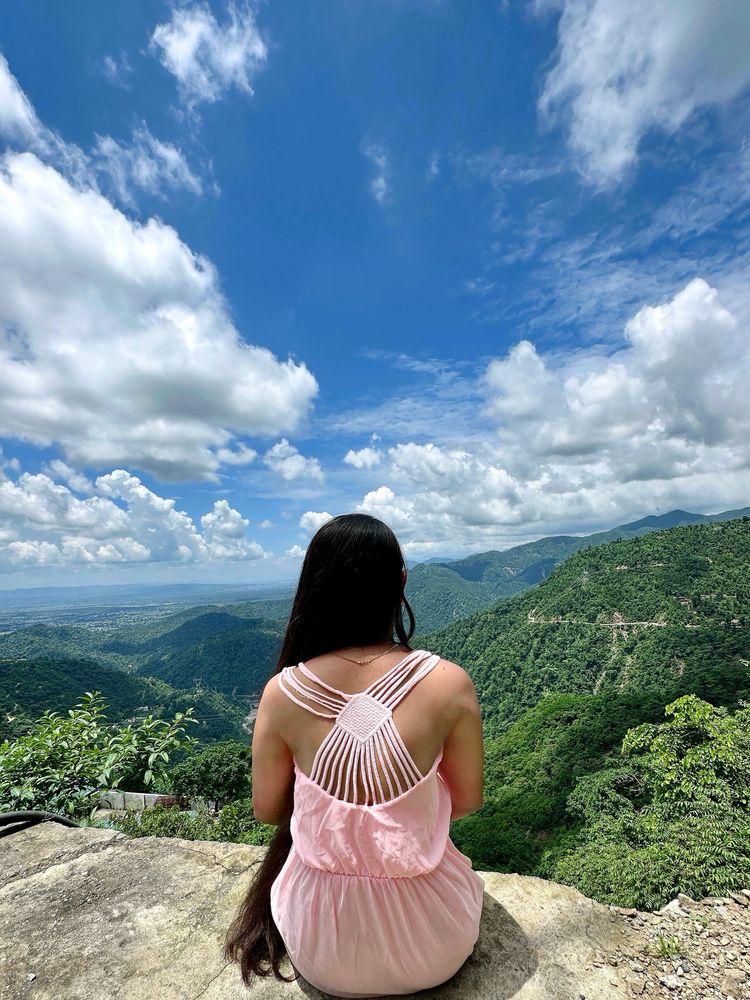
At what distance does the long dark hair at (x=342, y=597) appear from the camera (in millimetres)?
1410

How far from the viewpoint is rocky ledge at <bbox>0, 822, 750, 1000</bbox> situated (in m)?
1.50

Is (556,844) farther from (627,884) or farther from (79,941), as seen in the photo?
(79,941)

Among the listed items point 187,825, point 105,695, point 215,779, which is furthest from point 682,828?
point 105,695

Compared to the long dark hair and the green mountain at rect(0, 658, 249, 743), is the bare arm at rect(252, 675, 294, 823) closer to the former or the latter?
the long dark hair

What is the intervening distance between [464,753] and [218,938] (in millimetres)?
1305

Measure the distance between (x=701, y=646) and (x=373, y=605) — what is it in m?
54.2

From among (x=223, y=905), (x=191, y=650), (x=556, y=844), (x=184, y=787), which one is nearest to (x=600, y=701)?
(x=556, y=844)

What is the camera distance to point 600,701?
3123 centimetres

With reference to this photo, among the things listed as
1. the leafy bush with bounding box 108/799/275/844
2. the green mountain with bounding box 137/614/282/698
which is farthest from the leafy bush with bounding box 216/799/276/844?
the green mountain with bounding box 137/614/282/698

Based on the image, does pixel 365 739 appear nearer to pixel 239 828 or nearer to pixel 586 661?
pixel 239 828

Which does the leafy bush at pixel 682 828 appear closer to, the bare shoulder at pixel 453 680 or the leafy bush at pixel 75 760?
Answer: the bare shoulder at pixel 453 680

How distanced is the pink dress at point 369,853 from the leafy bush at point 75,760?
7.76 feet

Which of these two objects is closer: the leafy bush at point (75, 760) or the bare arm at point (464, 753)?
the bare arm at point (464, 753)

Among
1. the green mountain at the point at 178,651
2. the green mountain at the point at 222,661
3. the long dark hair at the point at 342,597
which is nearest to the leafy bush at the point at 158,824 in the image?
the long dark hair at the point at 342,597
